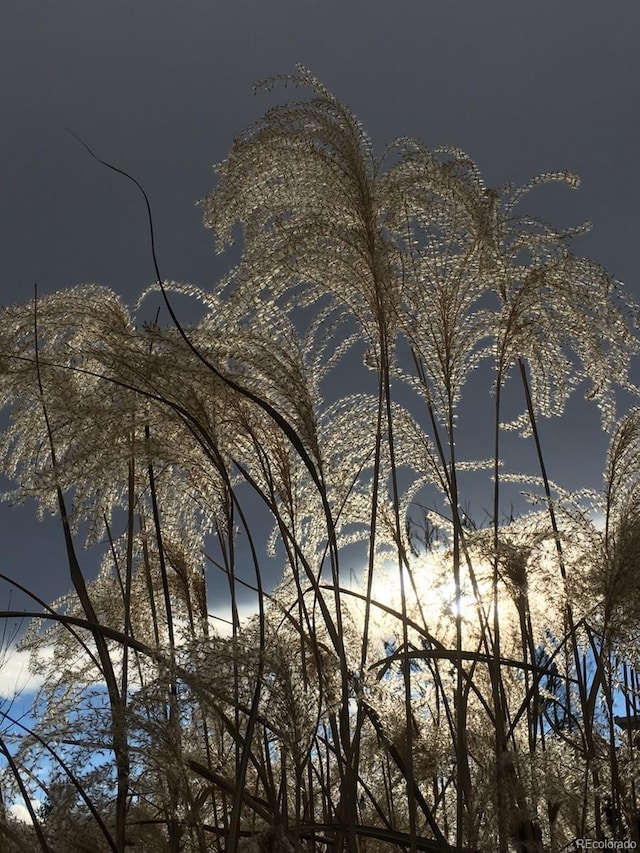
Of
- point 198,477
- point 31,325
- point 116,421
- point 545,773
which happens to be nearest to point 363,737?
point 545,773

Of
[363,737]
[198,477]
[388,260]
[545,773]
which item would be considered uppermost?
[388,260]

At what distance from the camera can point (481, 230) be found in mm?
2549

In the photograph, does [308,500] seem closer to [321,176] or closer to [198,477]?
[198,477]

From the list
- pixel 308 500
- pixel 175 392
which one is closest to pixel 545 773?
pixel 308 500

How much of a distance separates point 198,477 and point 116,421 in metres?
0.28

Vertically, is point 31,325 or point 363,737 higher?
point 31,325

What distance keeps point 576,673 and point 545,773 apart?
0.72m

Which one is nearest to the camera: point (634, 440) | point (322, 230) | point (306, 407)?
point (306, 407)

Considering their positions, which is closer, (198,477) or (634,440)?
(198,477)

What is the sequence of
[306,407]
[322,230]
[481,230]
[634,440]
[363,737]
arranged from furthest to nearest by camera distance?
[634,440]
[363,737]
[481,230]
[322,230]
[306,407]

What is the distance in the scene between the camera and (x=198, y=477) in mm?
2430

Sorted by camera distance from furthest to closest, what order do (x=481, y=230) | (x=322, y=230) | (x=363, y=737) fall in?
(x=363, y=737)
(x=481, y=230)
(x=322, y=230)

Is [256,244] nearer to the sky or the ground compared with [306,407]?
nearer to the sky

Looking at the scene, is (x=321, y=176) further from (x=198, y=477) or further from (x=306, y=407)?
(x=198, y=477)
